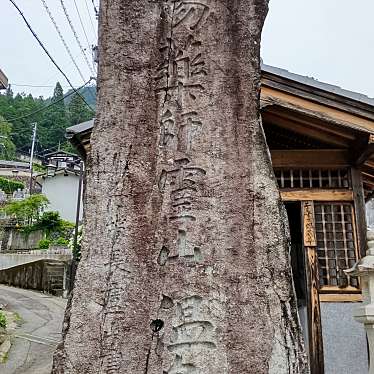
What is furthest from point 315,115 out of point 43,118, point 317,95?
point 43,118

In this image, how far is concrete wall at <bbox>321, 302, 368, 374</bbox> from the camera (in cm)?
597

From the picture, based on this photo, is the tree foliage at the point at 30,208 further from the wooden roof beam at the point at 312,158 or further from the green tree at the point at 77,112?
the wooden roof beam at the point at 312,158

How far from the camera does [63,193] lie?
35188mm

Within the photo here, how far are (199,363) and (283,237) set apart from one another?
30.6 inches

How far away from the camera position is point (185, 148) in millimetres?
2693

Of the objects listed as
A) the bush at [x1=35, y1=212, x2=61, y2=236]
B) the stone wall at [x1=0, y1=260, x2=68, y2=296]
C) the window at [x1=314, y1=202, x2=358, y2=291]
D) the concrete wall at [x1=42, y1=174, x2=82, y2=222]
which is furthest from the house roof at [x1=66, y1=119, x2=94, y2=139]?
the concrete wall at [x1=42, y1=174, x2=82, y2=222]

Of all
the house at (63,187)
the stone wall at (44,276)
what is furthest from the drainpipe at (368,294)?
the house at (63,187)

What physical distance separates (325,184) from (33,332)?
9519mm

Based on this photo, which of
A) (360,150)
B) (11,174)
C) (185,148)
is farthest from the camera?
(11,174)

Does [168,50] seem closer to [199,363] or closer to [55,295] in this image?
[199,363]

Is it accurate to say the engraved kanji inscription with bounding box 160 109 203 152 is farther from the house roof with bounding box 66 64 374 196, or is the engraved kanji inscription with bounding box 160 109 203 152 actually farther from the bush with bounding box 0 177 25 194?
the bush with bounding box 0 177 25 194

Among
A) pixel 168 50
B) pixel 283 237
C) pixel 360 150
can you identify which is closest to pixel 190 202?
pixel 283 237

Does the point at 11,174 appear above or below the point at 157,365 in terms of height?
above

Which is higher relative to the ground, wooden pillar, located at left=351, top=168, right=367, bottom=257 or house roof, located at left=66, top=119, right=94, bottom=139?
house roof, located at left=66, top=119, right=94, bottom=139
